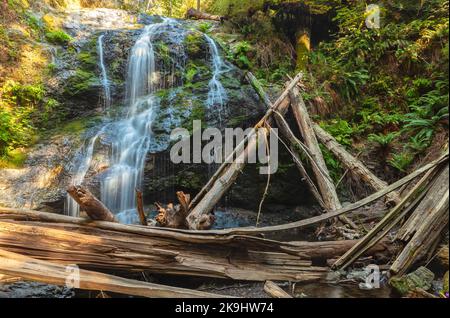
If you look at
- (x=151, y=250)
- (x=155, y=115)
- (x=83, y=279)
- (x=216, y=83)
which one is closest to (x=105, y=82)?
(x=155, y=115)

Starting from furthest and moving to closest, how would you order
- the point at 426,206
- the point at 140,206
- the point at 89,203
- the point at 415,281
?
the point at 140,206, the point at 89,203, the point at 426,206, the point at 415,281

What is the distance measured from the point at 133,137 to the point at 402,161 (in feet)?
20.9

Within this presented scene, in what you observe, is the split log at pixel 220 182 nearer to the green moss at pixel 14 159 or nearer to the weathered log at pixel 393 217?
the weathered log at pixel 393 217

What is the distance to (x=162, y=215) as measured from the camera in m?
4.98

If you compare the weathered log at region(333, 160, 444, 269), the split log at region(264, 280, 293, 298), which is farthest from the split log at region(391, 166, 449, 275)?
the split log at region(264, 280, 293, 298)

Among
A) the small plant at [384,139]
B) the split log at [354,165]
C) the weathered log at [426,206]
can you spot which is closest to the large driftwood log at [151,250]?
the weathered log at [426,206]

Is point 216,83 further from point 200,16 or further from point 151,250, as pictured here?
point 200,16

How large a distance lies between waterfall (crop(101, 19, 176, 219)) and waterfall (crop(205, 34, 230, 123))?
1.61 meters

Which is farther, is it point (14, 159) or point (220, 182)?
point (14, 159)

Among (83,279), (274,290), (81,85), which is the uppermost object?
(81,85)

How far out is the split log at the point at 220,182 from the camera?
5.59 meters

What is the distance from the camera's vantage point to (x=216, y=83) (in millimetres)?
9711

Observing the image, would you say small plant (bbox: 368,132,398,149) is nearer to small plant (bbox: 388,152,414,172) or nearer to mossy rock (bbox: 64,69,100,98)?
small plant (bbox: 388,152,414,172)

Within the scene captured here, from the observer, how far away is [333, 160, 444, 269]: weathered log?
4.02m
